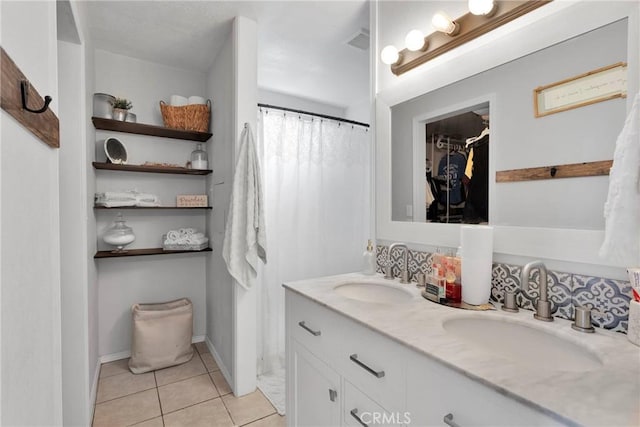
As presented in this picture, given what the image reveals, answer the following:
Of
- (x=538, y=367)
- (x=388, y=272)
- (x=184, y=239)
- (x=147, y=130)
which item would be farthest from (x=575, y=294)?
(x=147, y=130)

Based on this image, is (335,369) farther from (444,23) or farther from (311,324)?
(444,23)

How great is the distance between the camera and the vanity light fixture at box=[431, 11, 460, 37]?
1307 mm

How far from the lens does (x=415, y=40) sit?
4.75ft

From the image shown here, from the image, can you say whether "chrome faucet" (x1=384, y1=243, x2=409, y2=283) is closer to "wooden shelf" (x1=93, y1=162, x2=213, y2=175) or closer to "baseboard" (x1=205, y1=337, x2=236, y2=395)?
"baseboard" (x1=205, y1=337, x2=236, y2=395)

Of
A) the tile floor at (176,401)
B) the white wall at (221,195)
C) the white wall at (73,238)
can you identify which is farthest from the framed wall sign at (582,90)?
the white wall at (73,238)

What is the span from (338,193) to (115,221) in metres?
1.87

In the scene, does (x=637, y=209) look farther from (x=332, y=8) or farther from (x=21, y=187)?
(x=332, y=8)

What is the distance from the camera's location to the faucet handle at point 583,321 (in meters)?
0.89

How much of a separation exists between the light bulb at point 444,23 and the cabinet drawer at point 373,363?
127 cm

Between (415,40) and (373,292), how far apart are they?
1230 millimetres

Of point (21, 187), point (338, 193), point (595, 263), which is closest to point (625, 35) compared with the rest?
point (595, 263)

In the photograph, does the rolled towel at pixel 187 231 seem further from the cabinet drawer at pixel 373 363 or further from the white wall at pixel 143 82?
the cabinet drawer at pixel 373 363

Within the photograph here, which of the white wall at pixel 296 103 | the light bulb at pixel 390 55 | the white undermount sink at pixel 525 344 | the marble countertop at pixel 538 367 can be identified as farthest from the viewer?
the white wall at pixel 296 103

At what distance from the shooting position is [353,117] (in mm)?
3553
